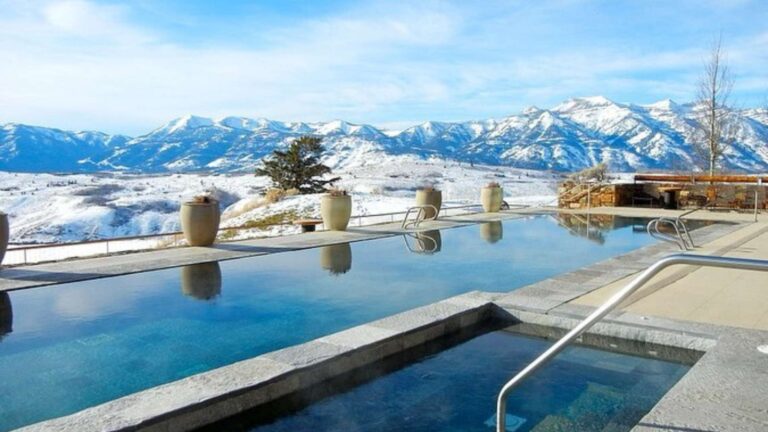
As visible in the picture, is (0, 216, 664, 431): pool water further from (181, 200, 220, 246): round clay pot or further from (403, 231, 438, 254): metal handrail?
(181, 200, 220, 246): round clay pot

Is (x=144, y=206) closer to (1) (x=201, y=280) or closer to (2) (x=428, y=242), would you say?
(2) (x=428, y=242)

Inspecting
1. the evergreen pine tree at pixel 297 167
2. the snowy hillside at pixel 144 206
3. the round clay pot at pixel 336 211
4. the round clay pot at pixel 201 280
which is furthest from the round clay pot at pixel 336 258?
the evergreen pine tree at pixel 297 167

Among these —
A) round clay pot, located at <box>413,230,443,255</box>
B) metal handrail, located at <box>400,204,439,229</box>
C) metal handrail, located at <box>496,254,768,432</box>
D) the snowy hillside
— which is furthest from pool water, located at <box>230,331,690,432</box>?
the snowy hillside

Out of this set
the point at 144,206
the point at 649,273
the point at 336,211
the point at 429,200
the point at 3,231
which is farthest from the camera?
the point at 144,206

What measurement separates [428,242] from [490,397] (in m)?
7.56

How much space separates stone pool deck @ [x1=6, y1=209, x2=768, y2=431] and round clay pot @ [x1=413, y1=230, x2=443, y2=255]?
310cm

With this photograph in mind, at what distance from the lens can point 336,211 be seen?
506 inches

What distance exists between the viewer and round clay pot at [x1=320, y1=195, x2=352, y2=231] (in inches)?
506

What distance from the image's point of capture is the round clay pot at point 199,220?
1022cm

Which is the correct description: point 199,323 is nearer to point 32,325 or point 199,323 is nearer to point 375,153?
point 32,325

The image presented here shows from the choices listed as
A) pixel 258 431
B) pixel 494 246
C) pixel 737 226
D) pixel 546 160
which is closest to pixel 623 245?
pixel 494 246

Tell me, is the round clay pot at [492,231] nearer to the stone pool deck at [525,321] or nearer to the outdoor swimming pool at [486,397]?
the stone pool deck at [525,321]

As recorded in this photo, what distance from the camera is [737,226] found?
1352 cm

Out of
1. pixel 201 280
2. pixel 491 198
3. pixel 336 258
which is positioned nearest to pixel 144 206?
pixel 491 198
